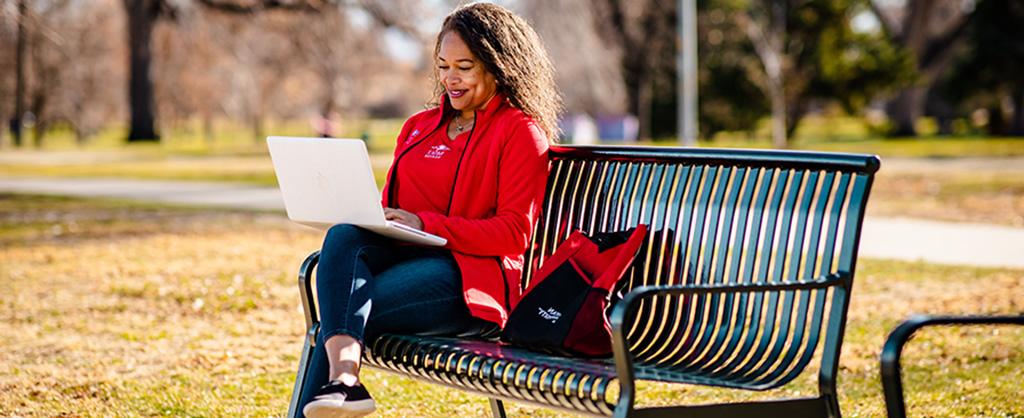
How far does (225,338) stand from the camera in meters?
6.51

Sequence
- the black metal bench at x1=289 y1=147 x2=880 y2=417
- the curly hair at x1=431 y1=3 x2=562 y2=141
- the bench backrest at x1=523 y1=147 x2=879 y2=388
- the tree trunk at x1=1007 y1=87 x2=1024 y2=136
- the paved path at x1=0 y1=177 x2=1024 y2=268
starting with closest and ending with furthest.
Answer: the black metal bench at x1=289 y1=147 x2=880 y2=417 < the bench backrest at x1=523 y1=147 x2=879 y2=388 < the curly hair at x1=431 y1=3 x2=562 y2=141 < the paved path at x1=0 y1=177 x2=1024 y2=268 < the tree trunk at x1=1007 y1=87 x2=1024 y2=136

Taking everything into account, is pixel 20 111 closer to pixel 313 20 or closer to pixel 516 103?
pixel 313 20

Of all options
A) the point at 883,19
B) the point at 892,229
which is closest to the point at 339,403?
the point at 892,229

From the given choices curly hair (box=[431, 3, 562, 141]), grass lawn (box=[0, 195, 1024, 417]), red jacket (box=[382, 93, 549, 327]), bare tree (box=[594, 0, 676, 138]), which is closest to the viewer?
red jacket (box=[382, 93, 549, 327])

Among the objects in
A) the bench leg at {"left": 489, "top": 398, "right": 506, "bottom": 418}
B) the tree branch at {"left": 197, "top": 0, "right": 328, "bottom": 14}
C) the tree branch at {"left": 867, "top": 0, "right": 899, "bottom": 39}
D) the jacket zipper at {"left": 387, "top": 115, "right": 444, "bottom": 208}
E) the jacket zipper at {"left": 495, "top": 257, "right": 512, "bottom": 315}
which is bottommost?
the tree branch at {"left": 867, "top": 0, "right": 899, "bottom": 39}

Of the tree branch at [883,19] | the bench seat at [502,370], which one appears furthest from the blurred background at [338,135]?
the bench seat at [502,370]

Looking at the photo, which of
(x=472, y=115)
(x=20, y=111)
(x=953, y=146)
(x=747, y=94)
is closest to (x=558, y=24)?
(x=747, y=94)

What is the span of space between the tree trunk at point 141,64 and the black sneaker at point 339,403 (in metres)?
28.3

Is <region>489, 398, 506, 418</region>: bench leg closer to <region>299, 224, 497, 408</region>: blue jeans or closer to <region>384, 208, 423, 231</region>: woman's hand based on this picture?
<region>299, 224, 497, 408</region>: blue jeans

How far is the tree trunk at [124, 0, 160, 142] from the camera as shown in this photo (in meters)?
32.1

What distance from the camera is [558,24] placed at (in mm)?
33688

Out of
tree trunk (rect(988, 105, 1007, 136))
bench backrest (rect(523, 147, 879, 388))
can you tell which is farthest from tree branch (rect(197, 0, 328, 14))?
bench backrest (rect(523, 147, 879, 388))

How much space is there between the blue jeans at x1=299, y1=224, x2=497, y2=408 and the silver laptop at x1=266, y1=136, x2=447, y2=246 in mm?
77

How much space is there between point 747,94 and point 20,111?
22435 mm
